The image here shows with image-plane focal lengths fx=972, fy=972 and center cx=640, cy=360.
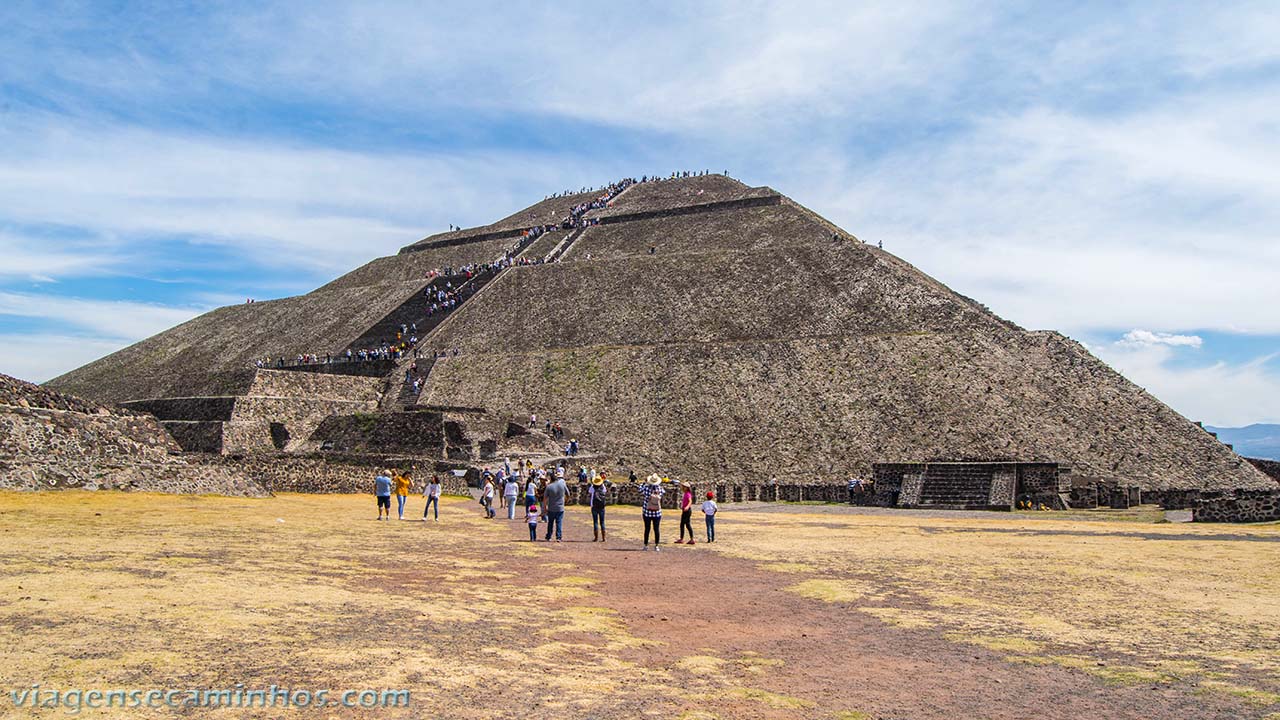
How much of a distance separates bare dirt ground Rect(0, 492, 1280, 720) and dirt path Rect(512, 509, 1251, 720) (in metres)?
0.04

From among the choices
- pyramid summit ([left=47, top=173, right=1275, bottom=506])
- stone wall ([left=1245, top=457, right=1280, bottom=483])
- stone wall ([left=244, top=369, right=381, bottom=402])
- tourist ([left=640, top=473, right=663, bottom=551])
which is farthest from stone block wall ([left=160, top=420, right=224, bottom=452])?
stone wall ([left=1245, top=457, right=1280, bottom=483])

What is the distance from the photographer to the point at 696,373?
4241 cm

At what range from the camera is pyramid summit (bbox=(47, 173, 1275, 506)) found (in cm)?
3494

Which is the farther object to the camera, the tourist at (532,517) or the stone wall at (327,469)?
the stone wall at (327,469)

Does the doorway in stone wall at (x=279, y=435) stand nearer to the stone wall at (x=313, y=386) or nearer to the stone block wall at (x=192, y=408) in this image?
the stone block wall at (x=192, y=408)

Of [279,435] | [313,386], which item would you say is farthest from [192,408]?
[313,386]

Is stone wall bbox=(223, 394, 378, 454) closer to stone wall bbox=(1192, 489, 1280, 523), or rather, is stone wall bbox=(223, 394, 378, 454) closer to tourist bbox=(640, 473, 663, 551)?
tourist bbox=(640, 473, 663, 551)

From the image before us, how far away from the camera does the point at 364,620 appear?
9.19 m

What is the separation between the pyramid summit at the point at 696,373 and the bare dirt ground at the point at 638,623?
53.3ft

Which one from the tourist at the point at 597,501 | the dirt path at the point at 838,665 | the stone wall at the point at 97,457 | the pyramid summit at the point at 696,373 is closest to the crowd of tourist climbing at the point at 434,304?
the pyramid summit at the point at 696,373

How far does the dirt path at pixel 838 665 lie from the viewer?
7227mm

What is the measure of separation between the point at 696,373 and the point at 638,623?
32.3m

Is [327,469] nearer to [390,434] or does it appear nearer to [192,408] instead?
[390,434]

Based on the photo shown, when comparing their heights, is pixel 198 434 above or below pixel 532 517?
above
